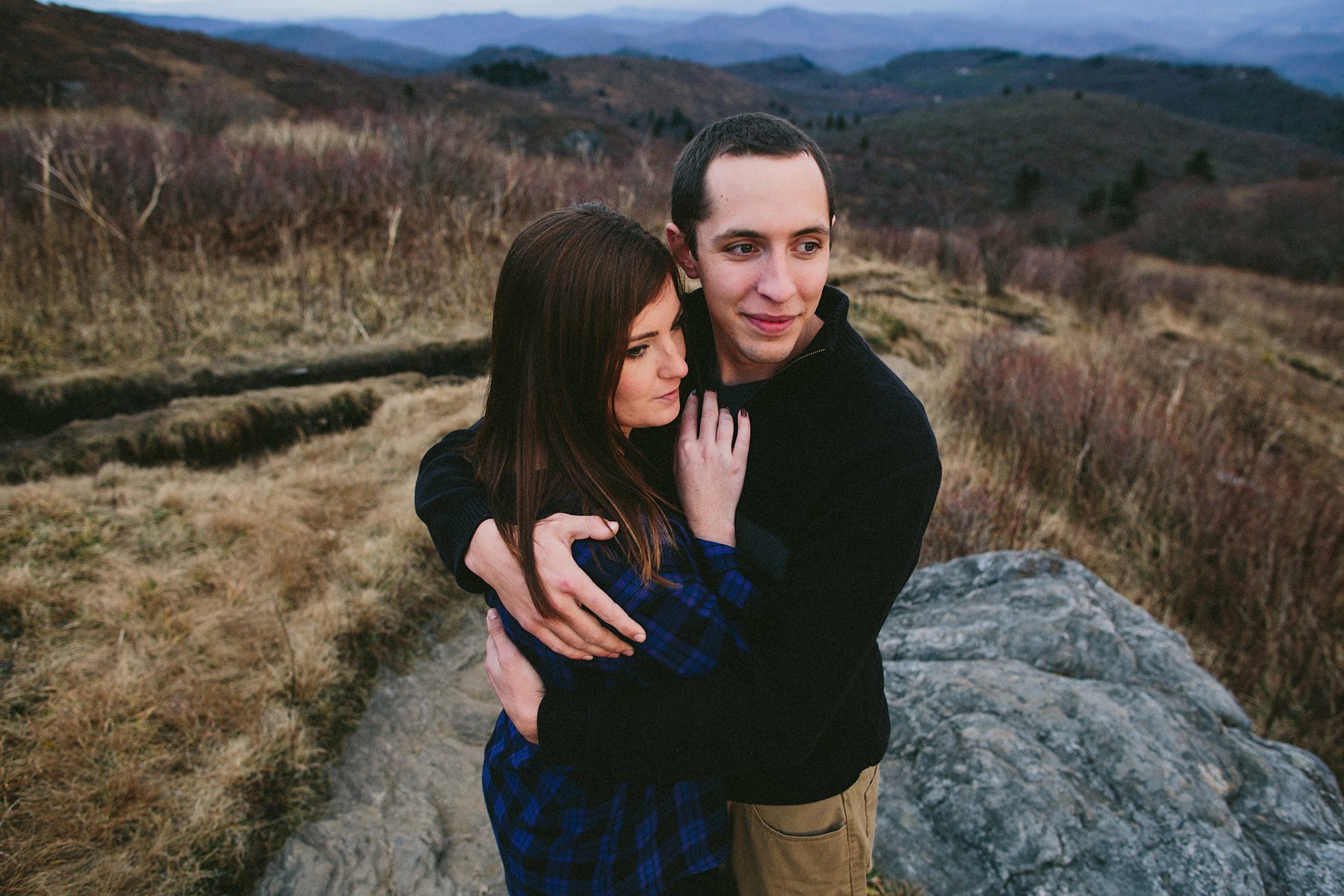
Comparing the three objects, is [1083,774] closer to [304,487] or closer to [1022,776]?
[1022,776]

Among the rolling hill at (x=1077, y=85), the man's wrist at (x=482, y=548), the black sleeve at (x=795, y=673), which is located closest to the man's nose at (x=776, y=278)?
the black sleeve at (x=795, y=673)

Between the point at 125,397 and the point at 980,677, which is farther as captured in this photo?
the point at 125,397

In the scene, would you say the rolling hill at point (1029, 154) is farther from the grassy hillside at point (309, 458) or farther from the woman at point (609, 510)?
the woman at point (609, 510)

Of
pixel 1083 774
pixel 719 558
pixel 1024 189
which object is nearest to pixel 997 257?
pixel 1083 774

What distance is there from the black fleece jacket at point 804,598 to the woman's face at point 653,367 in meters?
0.21

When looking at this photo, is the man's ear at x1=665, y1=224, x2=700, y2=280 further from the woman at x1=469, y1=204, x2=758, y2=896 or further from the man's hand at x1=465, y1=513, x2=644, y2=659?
the man's hand at x1=465, y1=513, x2=644, y2=659

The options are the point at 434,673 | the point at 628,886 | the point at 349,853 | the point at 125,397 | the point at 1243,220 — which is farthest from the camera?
the point at 1243,220

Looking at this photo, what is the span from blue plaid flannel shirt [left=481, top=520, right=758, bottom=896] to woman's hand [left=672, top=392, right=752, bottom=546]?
0.15ft

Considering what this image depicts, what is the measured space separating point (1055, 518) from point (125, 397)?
678cm

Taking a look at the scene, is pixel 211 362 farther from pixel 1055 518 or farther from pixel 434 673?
pixel 1055 518

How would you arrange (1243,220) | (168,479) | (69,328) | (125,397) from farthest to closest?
1. (1243,220)
2. (69,328)
3. (125,397)
4. (168,479)

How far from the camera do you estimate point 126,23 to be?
24953 mm

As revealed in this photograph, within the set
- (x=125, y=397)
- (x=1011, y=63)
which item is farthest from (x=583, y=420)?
(x=1011, y=63)

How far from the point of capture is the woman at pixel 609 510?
4.20 feet
